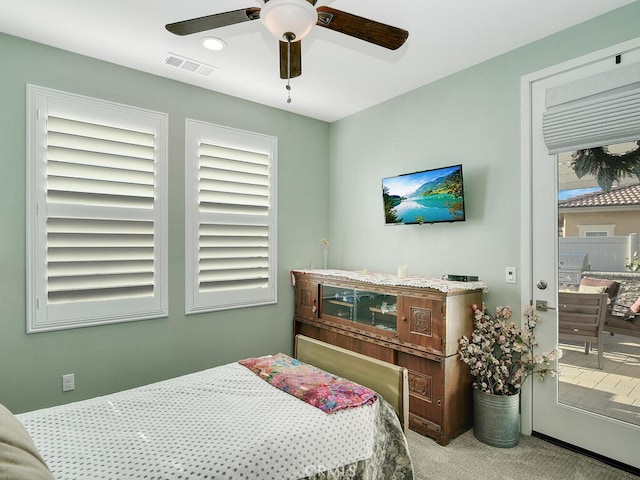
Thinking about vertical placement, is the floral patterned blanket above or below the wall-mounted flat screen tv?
below

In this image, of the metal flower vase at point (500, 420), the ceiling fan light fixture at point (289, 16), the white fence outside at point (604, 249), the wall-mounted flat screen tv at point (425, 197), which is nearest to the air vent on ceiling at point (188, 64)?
the ceiling fan light fixture at point (289, 16)

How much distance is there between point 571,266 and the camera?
2537mm

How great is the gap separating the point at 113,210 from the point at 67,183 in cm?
36

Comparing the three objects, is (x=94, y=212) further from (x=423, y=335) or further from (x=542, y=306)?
(x=542, y=306)

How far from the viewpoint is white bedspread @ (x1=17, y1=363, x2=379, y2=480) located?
4.54 feet

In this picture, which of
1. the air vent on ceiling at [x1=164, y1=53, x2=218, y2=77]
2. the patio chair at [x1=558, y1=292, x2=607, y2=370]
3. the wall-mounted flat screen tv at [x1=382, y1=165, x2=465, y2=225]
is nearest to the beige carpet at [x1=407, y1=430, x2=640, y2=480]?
the patio chair at [x1=558, y1=292, x2=607, y2=370]

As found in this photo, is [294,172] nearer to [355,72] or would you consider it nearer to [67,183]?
[355,72]

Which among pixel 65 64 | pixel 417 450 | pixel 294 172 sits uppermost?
pixel 65 64

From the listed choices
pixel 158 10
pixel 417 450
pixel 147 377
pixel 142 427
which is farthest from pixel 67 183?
pixel 417 450

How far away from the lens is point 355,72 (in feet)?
10.3

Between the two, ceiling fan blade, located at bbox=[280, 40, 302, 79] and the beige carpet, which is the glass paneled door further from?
ceiling fan blade, located at bbox=[280, 40, 302, 79]

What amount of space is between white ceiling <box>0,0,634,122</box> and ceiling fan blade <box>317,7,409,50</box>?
2.10 feet

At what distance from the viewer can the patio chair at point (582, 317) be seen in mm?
2431

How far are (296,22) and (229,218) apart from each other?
2.25 m
